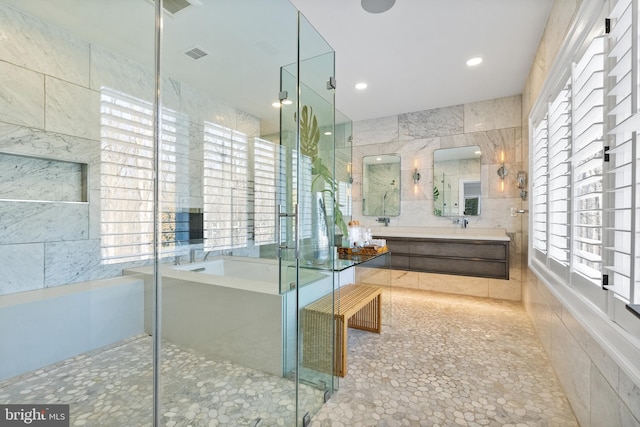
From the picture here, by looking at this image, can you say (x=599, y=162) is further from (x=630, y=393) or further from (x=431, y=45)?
(x=431, y=45)

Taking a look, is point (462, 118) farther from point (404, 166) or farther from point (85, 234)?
point (85, 234)

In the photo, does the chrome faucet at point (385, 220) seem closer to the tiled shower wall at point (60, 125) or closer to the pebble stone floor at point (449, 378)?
the pebble stone floor at point (449, 378)

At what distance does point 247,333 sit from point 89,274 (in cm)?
102

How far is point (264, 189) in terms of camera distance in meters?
2.00

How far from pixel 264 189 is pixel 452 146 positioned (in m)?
3.26

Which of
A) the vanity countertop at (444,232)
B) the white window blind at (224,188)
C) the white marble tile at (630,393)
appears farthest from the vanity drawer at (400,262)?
the white marble tile at (630,393)

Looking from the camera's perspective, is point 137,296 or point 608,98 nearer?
point 608,98

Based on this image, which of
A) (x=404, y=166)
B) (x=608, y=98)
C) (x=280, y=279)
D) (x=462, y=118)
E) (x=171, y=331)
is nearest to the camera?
(x=608, y=98)

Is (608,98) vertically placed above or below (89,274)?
above

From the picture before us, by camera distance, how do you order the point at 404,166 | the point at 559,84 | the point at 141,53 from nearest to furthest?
1. the point at 141,53
2. the point at 559,84
3. the point at 404,166

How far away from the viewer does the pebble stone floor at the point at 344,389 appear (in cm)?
132

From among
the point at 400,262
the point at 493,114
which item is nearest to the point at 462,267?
the point at 400,262

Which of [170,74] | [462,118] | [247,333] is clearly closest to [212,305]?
[247,333]

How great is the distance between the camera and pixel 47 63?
154cm
